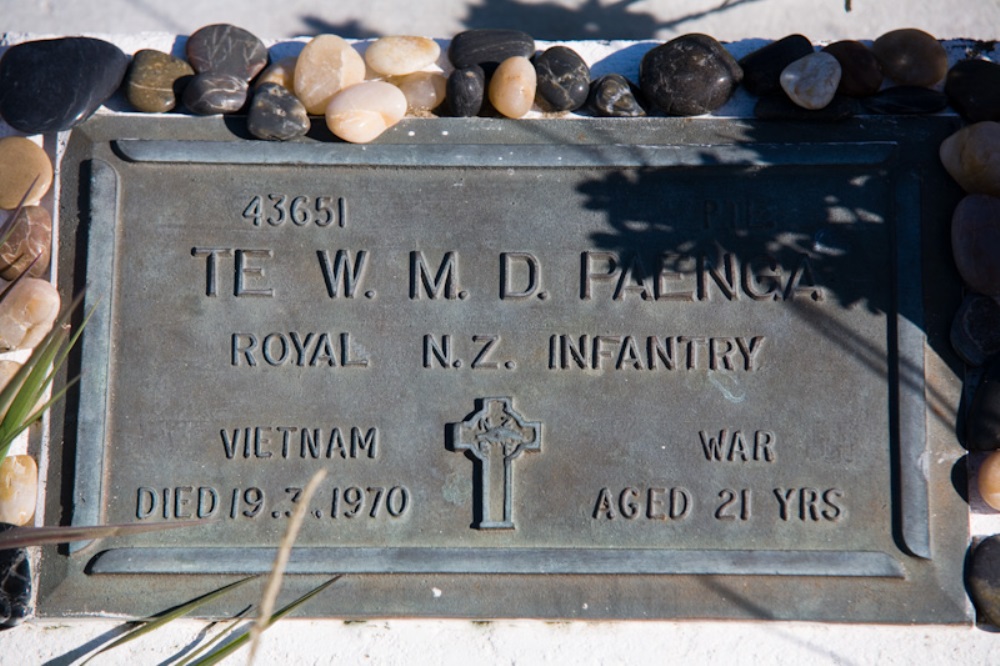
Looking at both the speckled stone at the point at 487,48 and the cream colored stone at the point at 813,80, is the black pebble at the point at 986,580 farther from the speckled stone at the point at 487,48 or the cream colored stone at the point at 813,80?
the speckled stone at the point at 487,48

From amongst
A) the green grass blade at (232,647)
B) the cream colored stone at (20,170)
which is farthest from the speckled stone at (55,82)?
the green grass blade at (232,647)

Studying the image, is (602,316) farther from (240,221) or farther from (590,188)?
(240,221)

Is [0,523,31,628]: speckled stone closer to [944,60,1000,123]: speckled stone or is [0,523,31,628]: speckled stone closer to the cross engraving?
the cross engraving

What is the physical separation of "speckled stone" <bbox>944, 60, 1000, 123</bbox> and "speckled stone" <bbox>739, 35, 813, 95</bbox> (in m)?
0.45

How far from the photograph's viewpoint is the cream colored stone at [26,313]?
8.98 feet

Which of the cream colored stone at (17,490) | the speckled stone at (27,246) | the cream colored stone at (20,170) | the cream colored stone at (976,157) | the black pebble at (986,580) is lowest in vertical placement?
the black pebble at (986,580)

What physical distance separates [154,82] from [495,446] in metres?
1.51

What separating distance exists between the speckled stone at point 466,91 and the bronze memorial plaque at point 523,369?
4cm

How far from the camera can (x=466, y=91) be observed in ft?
9.27

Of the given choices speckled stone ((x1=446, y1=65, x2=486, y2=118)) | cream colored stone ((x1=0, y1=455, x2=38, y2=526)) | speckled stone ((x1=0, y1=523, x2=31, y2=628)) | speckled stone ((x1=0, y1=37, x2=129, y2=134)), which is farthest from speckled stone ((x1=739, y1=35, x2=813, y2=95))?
speckled stone ((x1=0, y1=523, x2=31, y2=628))

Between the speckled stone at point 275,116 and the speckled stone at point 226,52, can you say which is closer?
the speckled stone at point 275,116

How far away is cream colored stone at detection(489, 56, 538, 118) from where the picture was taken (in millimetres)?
2812

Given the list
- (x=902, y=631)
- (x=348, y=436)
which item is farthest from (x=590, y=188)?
(x=902, y=631)

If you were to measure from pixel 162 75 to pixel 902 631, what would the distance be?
8.99 feet
